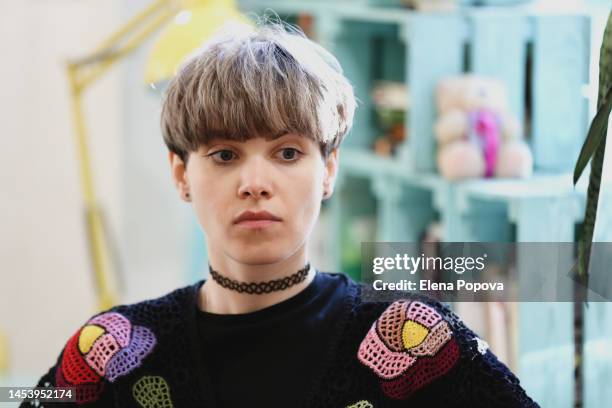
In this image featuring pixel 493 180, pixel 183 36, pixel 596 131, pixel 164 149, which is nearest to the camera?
pixel 596 131

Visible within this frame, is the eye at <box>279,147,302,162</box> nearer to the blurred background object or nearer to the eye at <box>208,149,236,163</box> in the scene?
the eye at <box>208,149,236,163</box>

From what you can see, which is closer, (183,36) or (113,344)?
(113,344)

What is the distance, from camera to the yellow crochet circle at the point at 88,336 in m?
1.11

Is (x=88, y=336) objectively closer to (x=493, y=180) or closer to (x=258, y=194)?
Answer: (x=258, y=194)

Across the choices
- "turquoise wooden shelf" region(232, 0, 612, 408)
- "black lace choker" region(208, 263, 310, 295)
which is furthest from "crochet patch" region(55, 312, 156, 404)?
"turquoise wooden shelf" region(232, 0, 612, 408)

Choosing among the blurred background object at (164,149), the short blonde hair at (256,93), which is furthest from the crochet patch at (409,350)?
the blurred background object at (164,149)

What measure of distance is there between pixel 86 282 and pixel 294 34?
7.06 feet

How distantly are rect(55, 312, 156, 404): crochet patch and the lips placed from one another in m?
0.20

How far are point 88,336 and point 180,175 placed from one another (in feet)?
0.69

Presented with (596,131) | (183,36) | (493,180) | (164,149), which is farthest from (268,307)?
(164,149)

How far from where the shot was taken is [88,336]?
3.65ft

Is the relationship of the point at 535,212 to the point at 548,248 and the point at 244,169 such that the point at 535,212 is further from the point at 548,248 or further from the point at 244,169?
the point at 244,169

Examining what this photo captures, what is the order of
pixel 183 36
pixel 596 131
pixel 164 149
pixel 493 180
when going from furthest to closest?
pixel 164 149 < pixel 493 180 < pixel 183 36 < pixel 596 131

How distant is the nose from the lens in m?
1.00
